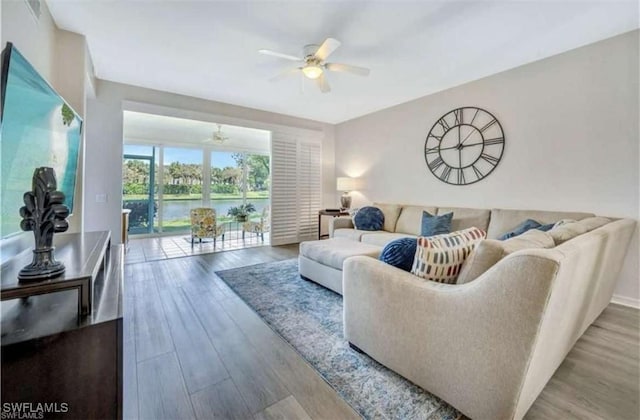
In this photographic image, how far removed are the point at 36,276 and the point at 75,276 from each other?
0.12 meters

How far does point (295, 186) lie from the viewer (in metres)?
5.74

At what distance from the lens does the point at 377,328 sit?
5.60 ft

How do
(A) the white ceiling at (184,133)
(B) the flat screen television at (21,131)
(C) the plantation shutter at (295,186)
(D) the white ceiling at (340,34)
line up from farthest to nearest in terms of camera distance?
(A) the white ceiling at (184,133) → (C) the plantation shutter at (295,186) → (D) the white ceiling at (340,34) → (B) the flat screen television at (21,131)

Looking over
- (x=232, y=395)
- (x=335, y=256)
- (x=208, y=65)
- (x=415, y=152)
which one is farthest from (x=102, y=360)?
(x=415, y=152)

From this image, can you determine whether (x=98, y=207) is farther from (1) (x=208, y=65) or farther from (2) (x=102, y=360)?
(2) (x=102, y=360)

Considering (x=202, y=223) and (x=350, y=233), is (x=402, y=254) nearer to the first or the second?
(x=350, y=233)

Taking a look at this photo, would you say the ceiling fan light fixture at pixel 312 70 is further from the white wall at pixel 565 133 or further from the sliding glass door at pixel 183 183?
the sliding glass door at pixel 183 183

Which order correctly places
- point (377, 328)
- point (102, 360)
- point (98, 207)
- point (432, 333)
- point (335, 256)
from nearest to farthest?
point (102, 360)
point (432, 333)
point (377, 328)
point (335, 256)
point (98, 207)

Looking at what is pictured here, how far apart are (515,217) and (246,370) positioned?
10.8ft

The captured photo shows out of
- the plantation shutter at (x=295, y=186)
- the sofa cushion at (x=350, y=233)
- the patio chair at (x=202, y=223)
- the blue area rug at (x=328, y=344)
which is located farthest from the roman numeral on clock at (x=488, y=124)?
the patio chair at (x=202, y=223)

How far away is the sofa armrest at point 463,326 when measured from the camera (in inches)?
43.3

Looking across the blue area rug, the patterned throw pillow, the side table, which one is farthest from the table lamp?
the patterned throw pillow

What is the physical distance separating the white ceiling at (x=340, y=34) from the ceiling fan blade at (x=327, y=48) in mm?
190

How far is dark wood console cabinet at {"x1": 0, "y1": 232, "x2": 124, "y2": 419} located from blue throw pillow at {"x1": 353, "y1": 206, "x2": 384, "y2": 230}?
3.69 m
